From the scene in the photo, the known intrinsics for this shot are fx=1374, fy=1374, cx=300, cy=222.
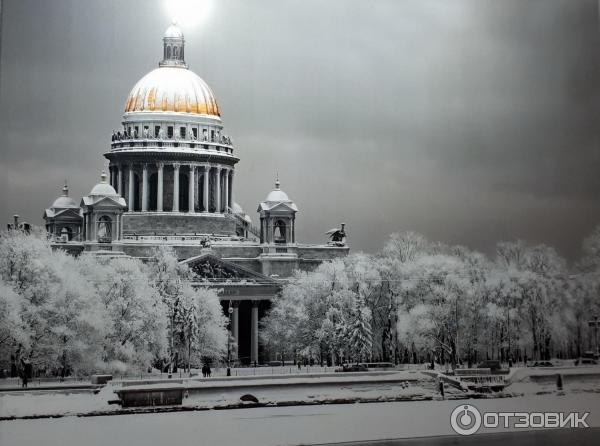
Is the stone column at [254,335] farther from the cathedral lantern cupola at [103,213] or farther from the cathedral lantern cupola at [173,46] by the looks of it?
the cathedral lantern cupola at [173,46]

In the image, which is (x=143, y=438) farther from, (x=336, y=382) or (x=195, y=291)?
(x=195, y=291)

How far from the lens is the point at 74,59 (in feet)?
84.3

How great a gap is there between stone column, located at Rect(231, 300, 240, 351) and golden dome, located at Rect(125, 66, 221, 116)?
5126 mm

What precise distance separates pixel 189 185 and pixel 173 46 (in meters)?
6.06

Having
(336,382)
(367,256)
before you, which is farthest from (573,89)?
(336,382)

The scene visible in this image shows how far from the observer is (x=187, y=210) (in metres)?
32.7

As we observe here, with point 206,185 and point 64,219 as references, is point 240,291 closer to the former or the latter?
point 206,185

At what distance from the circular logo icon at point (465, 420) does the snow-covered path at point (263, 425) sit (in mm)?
157

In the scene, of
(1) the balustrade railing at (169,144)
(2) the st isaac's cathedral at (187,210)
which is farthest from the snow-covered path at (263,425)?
(1) the balustrade railing at (169,144)

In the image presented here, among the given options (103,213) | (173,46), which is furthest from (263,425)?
(173,46)

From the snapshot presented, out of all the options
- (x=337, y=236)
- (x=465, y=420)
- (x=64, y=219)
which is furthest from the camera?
(x=337, y=236)

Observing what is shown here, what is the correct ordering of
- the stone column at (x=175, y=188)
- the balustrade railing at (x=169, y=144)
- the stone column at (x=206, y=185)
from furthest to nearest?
the stone column at (x=175, y=188)
the stone column at (x=206, y=185)
the balustrade railing at (x=169, y=144)

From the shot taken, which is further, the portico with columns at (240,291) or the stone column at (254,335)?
Answer: the portico with columns at (240,291)

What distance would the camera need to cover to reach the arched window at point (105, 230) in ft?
98.6
